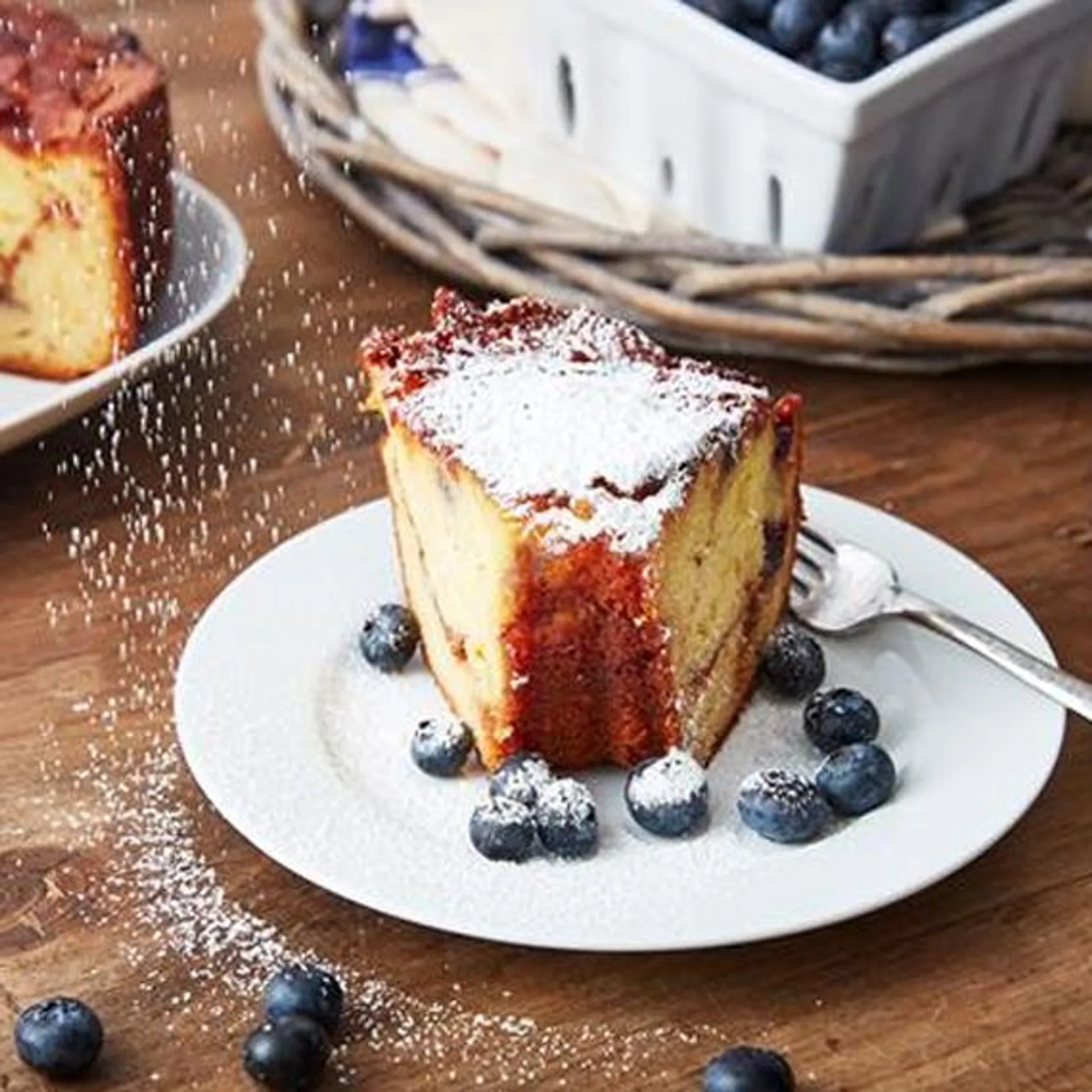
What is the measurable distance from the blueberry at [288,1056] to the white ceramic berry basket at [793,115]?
2.39 ft

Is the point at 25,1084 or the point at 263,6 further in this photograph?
the point at 263,6

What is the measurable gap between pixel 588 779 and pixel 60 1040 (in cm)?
30

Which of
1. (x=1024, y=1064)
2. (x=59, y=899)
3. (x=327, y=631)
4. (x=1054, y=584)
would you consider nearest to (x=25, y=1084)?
(x=59, y=899)

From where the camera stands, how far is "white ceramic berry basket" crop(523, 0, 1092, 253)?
5.16 ft

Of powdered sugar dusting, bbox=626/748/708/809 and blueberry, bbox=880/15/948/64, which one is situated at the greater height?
blueberry, bbox=880/15/948/64

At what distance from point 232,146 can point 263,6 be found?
12 centimetres

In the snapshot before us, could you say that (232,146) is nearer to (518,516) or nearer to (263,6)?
(263,6)

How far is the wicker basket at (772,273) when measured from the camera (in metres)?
1.58

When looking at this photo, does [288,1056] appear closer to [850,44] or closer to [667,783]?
[667,783]

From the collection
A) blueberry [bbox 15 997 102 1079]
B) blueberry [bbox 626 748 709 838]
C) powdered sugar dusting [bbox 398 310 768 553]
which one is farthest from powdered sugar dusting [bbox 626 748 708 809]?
blueberry [bbox 15 997 102 1079]

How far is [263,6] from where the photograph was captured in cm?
188

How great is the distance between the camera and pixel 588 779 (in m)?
1.23

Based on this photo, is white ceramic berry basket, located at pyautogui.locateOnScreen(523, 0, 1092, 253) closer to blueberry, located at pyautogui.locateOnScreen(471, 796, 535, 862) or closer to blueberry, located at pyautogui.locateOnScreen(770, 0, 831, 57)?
blueberry, located at pyautogui.locateOnScreen(770, 0, 831, 57)

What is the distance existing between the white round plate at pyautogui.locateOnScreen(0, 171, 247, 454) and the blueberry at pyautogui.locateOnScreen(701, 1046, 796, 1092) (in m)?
0.63
